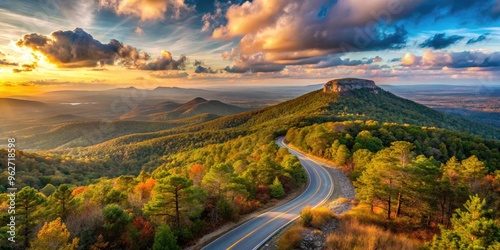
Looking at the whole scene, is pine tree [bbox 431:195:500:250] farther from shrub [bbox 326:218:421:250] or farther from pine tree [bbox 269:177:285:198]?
pine tree [bbox 269:177:285:198]

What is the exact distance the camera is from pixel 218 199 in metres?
30.8

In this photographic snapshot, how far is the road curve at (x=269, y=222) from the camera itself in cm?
2517

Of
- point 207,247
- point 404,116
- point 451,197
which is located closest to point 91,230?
point 207,247

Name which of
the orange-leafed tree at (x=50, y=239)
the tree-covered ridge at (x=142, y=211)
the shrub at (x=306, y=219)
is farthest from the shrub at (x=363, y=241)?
the orange-leafed tree at (x=50, y=239)

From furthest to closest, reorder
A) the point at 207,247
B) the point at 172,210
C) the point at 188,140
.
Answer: the point at 188,140, the point at 172,210, the point at 207,247

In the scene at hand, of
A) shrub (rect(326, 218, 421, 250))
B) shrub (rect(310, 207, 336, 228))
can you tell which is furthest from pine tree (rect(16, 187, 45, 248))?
shrub (rect(310, 207, 336, 228))

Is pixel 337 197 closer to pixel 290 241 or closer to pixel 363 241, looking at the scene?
pixel 290 241

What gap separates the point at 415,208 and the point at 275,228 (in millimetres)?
16251

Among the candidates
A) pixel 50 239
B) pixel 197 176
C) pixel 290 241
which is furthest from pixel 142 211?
pixel 197 176

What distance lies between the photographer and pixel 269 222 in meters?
30.6

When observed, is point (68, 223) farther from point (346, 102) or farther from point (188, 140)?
point (346, 102)

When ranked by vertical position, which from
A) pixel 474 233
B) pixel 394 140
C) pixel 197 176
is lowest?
pixel 394 140

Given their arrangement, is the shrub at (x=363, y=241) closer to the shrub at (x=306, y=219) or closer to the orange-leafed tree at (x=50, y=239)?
the shrub at (x=306, y=219)

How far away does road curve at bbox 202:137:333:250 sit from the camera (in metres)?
25.2
